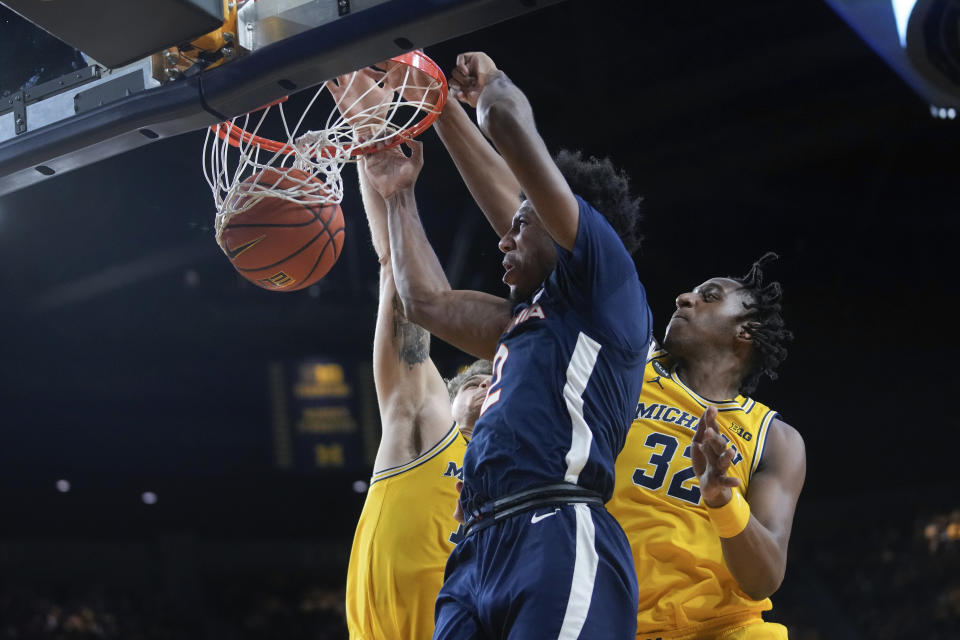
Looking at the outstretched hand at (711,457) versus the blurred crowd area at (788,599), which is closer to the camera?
the outstretched hand at (711,457)

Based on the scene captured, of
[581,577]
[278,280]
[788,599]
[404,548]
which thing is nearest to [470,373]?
[404,548]

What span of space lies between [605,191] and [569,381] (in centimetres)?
60

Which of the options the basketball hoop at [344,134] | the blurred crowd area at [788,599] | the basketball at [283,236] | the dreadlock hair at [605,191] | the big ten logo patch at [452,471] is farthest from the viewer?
the blurred crowd area at [788,599]

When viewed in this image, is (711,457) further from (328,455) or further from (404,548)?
(328,455)

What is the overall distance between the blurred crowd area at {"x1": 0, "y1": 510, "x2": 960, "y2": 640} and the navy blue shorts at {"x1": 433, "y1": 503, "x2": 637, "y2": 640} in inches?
408

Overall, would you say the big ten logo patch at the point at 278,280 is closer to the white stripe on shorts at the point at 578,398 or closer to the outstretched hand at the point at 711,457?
the white stripe on shorts at the point at 578,398

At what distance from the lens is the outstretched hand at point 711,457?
8.34 ft

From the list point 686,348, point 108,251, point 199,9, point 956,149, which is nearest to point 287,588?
point 108,251

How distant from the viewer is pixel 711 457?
2.57m

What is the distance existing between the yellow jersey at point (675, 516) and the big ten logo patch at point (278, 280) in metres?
1.15

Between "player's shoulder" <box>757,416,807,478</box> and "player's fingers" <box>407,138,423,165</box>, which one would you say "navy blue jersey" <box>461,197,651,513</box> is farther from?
"player's shoulder" <box>757,416,807,478</box>

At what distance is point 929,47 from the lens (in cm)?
245

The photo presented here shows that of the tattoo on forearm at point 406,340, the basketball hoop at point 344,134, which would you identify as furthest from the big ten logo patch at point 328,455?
the basketball hoop at point 344,134

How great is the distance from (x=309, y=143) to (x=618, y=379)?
129cm
